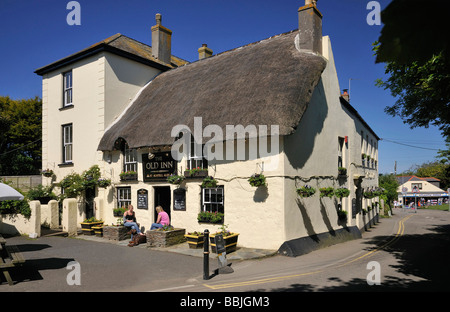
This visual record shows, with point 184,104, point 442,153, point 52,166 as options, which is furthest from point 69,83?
point 442,153

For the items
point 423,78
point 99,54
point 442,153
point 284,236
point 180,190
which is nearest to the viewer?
point 423,78

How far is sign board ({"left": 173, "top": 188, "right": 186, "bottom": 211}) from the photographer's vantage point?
13680mm

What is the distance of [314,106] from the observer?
14.0 m

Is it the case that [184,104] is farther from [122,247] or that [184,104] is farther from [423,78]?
[423,78]

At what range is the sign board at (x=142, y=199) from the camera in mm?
14967

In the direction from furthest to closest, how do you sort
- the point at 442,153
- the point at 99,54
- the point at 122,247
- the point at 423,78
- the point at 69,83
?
the point at 442,153 → the point at 69,83 → the point at 99,54 → the point at 122,247 → the point at 423,78

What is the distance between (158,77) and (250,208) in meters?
11.2

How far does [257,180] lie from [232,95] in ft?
12.8

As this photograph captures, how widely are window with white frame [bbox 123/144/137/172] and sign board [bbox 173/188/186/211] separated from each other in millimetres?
3059

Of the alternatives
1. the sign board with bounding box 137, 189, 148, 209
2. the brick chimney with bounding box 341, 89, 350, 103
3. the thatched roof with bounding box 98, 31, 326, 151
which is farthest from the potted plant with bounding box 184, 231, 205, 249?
the brick chimney with bounding box 341, 89, 350, 103

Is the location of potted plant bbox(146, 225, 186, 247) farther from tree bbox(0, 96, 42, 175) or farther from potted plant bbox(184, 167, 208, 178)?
tree bbox(0, 96, 42, 175)

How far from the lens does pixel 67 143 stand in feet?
62.5

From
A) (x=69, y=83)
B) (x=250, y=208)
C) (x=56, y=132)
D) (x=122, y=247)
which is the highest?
(x=69, y=83)

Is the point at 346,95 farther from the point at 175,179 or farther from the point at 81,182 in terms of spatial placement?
the point at 81,182
